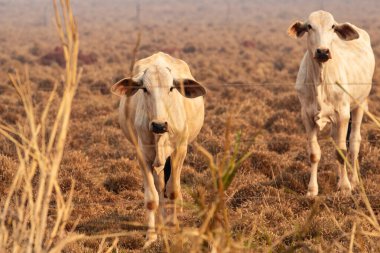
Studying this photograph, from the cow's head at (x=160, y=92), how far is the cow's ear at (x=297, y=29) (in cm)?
215

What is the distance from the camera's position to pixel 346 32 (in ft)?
24.4

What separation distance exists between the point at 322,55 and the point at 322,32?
1.29 ft

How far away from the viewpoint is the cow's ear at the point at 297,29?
293 inches

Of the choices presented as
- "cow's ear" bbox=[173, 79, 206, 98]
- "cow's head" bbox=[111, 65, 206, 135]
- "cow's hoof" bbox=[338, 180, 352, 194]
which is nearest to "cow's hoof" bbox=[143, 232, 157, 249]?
"cow's head" bbox=[111, 65, 206, 135]

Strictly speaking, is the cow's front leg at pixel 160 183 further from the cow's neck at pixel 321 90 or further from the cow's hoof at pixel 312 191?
the cow's neck at pixel 321 90

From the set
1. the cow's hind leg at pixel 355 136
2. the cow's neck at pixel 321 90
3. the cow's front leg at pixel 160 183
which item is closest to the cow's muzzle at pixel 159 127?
the cow's front leg at pixel 160 183

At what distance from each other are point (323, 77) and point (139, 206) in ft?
8.35

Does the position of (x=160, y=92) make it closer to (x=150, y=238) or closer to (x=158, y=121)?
(x=158, y=121)

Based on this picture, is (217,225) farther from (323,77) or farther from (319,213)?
(323,77)

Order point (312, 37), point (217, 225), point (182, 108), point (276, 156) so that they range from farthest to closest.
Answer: point (276, 156), point (312, 37), point (182, 108), point (217, 225)

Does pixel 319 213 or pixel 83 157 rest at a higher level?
pixel 319 213

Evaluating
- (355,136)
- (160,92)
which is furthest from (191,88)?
(355,136)

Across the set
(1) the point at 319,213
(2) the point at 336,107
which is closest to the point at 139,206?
(1) the point at 319,213

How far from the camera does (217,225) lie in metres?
2.70
